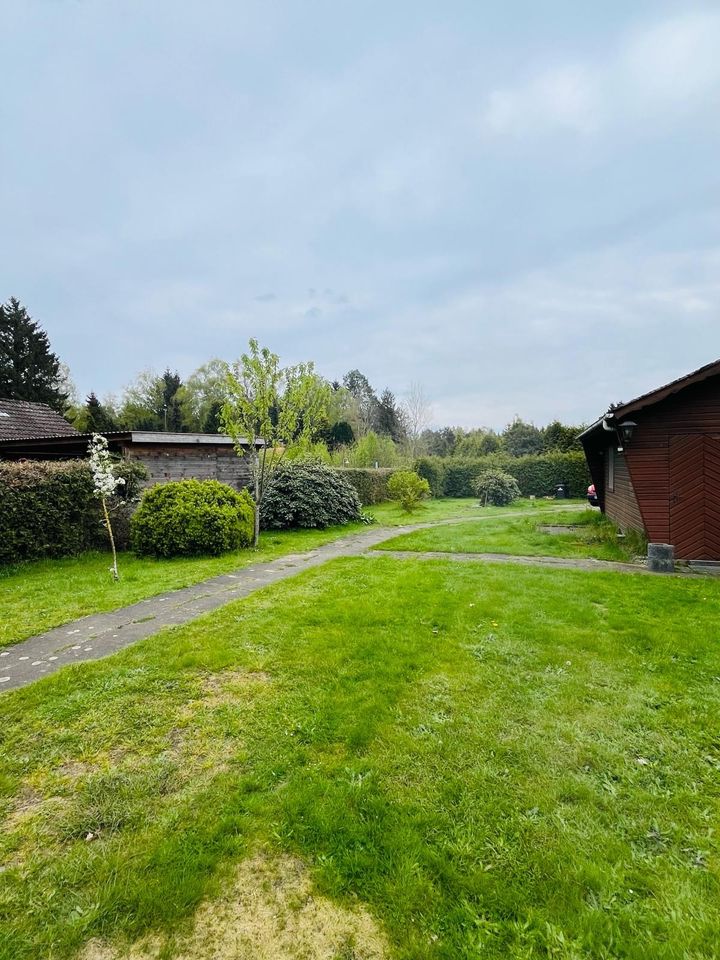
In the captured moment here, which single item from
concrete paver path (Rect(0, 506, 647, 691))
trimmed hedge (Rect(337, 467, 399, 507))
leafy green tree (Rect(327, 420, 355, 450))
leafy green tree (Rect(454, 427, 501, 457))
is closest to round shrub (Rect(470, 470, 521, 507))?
trimmed hedge (Rect(337, 467, 399, 507))

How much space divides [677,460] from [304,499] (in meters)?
8.43

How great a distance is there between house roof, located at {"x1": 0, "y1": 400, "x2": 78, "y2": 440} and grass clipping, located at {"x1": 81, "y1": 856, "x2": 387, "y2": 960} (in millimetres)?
14721

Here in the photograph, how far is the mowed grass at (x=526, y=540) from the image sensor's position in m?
8.47

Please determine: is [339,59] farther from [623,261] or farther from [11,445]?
[11,445]

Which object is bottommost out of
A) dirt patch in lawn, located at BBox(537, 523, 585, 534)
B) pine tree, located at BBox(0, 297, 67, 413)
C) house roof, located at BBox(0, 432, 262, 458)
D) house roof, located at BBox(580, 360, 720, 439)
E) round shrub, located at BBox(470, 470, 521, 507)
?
dirt patch in lawn, located at BBox(537, 523, 585, 534)

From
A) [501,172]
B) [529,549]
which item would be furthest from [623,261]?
[529,549]

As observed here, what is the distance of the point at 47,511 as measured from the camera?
7.49 m

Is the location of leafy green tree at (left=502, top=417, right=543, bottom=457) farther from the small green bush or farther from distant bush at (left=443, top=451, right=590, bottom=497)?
the small green bush

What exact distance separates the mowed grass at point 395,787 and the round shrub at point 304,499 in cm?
735

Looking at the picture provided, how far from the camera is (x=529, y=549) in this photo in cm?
872

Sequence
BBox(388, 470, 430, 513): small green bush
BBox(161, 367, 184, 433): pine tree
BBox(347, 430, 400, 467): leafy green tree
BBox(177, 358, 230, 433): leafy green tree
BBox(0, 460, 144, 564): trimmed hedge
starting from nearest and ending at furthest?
BBox(0, 460, 144, 564): trimmed hedge < BBox(388, 470, 430, 513): small green bush < BBox(347, 430, 400, 467): leafy green tree < BBox(177, 358, 230, 433): leafy green tree < BBox(161, 367, 184, 433): pine tree

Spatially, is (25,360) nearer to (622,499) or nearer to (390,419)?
(390,419)

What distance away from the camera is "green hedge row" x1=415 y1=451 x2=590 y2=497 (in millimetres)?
21781

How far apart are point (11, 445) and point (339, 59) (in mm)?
12238
